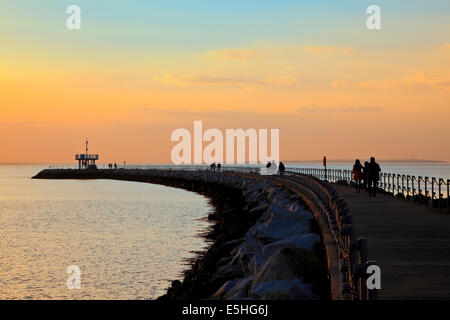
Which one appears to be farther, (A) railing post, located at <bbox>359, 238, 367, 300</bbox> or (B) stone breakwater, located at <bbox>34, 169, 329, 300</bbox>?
(B) stone breakwater, located at <bbox>34, 169, 329, 300</bbox>

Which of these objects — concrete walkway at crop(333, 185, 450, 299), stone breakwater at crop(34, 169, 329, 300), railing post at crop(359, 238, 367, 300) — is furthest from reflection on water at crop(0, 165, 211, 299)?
railing post at crop(359, 238, 367, 300)

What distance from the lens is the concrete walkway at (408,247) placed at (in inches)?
353

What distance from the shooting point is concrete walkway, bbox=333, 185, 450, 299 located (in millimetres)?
8977

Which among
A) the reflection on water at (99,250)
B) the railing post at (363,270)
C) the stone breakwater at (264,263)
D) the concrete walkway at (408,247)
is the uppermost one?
the railing post at (363,270)

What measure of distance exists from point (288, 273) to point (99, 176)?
12282 cm

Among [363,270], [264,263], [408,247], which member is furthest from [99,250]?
[363,270]

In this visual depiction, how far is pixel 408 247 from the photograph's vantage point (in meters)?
12.6

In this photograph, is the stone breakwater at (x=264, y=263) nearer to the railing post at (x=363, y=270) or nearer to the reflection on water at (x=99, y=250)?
the reflection on water at (x=99, y=250)

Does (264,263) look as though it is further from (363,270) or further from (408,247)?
(363,270)

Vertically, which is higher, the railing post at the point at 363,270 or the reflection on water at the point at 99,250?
the railing post at the point at 363,270

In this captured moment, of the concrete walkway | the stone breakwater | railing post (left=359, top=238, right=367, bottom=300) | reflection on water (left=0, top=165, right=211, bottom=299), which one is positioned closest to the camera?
railing post (left=359, top=238, right=367, bottom=300)

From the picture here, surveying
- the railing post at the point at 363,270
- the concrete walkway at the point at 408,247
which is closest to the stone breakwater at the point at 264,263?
the concrete walkway at the point at 408,247

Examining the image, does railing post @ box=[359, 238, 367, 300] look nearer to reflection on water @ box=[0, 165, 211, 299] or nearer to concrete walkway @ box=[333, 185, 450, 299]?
concrete walkway @ box=[333, 185, 450, 299]
